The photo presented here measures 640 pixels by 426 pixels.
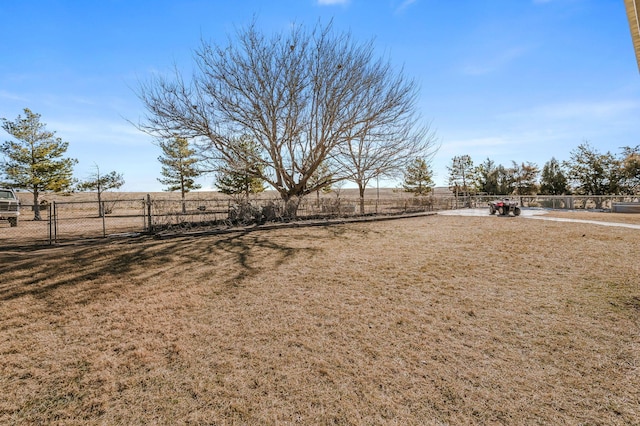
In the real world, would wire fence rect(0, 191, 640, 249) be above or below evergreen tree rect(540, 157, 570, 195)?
below

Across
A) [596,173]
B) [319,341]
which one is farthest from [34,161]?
[596,173]

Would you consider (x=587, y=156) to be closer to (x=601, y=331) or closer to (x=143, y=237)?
(x=601, y=331)

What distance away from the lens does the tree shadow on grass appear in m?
5.05

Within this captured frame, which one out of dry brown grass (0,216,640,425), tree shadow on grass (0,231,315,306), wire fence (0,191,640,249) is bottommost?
dry brown grass (0,216,640,425)

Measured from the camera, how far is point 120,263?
259 inches

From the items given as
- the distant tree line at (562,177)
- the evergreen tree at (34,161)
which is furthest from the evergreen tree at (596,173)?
the evergreen tree at (34,161)

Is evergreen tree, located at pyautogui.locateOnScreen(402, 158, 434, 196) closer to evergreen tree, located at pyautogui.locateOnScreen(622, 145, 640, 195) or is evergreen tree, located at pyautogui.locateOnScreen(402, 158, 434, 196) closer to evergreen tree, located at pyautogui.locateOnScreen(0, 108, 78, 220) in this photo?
evergreen tree, located at pyautogui.locateOnScreen(622, 145, 640, 195)

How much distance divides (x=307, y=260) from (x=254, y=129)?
9.90 m

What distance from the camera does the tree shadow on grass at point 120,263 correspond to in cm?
505

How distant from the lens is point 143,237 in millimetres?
9820

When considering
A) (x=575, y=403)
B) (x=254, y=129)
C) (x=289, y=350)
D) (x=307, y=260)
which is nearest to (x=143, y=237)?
(x=307, y=260)

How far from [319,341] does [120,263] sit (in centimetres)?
573

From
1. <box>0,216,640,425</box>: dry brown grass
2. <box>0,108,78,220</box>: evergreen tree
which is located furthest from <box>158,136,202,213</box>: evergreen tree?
<box>0,216,640,425</box>: dry brown grass

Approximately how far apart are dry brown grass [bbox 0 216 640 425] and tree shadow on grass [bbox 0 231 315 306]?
0.06 meters
